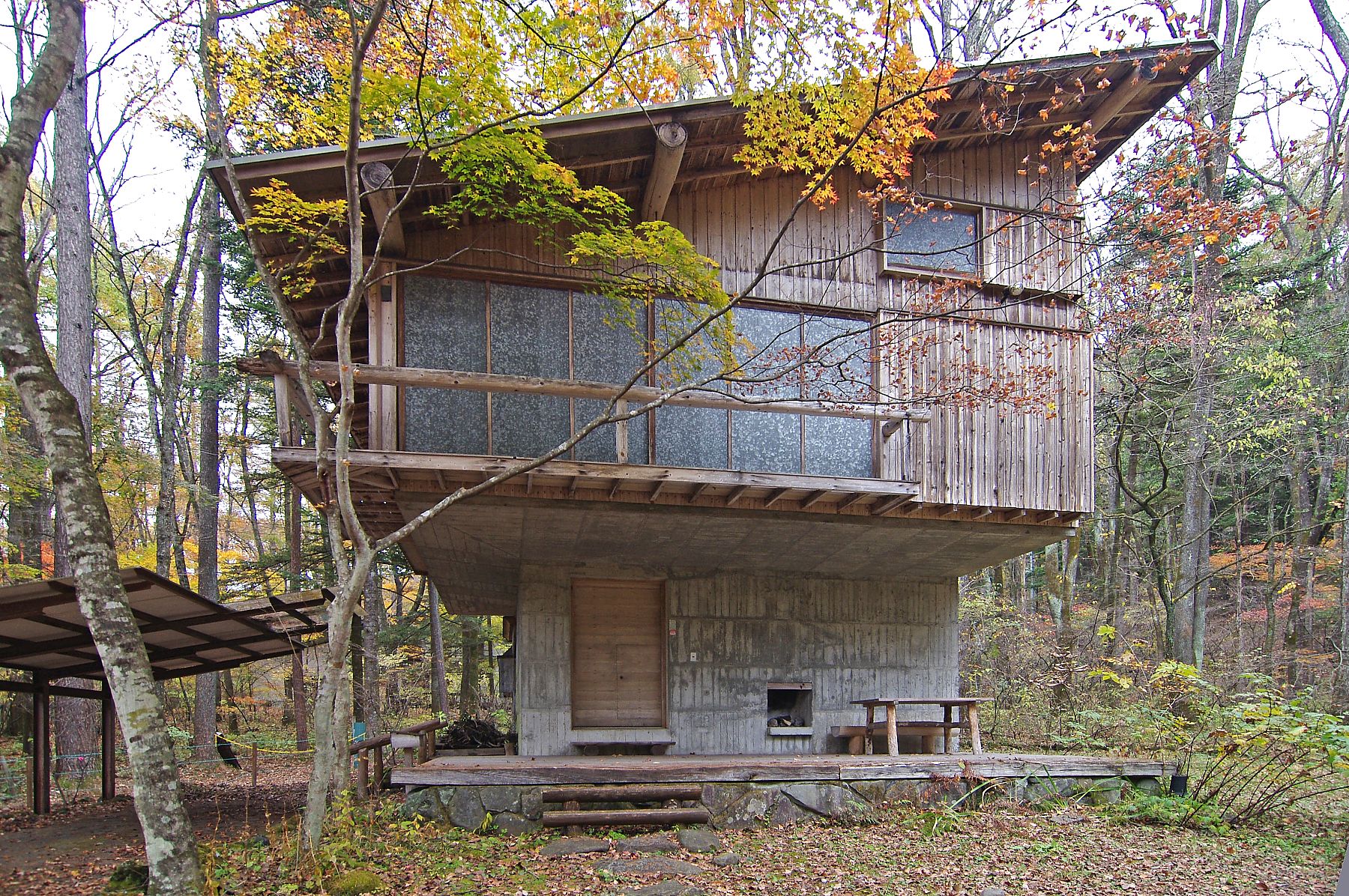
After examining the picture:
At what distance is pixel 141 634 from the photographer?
734 centimetres

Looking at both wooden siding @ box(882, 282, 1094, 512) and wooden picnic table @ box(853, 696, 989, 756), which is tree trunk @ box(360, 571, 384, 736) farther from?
wooden siding @ box(882, 282, 1094, 512)

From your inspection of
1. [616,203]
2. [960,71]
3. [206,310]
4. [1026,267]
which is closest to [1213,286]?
[1026,267]

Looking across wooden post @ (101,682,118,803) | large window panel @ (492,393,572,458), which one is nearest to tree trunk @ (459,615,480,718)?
wooden post @ (101,682,118,803)

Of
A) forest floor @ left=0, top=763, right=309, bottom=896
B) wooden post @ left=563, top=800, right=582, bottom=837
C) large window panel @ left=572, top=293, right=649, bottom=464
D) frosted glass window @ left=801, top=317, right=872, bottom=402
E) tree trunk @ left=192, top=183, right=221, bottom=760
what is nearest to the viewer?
forest floor @ left=0, top=763, right=309, bottom=896

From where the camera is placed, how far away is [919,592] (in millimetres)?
11898

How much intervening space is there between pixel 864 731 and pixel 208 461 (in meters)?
12.9

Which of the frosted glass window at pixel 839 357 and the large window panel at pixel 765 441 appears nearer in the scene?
the large window panel at pixel 765 441

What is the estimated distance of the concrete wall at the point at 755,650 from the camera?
10312 mm

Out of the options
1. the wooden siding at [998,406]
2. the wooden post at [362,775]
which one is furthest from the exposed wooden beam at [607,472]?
the wooden post at [362,775]

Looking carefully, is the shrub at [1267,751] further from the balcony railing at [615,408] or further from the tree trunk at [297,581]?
the tree trunk at [297,581]

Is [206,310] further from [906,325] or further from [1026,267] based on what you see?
[1026,267]

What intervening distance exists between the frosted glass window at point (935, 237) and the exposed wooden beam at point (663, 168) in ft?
10.1

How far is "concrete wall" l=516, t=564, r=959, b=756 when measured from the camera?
10.3 meters

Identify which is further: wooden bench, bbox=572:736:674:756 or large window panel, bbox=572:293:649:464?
wooden bench, bbox=572:736:674:756
